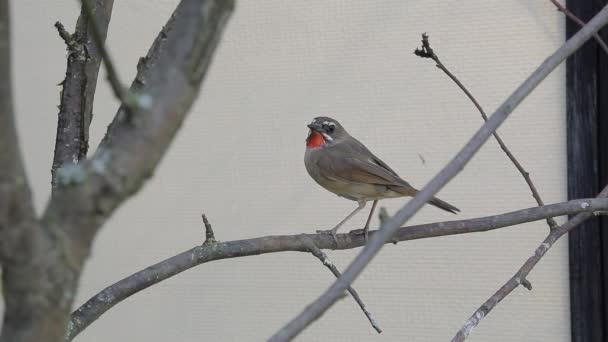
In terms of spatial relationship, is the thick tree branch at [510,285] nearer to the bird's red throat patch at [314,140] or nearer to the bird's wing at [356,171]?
the bird's wing at [356,171]

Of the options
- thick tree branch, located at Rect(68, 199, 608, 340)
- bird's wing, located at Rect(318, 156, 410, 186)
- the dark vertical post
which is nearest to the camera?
thick tree branch, located at Rect(68, 199, 608, 340)

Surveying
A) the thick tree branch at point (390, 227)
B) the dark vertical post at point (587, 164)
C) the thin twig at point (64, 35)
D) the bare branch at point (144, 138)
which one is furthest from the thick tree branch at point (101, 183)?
the dark vertical post at point (587, 164)

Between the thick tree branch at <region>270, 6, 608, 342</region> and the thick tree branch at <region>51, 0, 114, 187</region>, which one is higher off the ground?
the thick tree branch at <region>51, 0, 114, 187</region>

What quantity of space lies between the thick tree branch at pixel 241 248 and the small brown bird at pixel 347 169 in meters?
0.22

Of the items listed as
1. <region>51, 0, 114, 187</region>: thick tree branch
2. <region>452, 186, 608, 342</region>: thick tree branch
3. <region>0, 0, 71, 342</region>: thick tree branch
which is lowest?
<region>452, 186, 608, 342</region>: thick tree branch

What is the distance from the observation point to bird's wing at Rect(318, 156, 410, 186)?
112 cm

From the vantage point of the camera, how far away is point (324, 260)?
783 millimetres

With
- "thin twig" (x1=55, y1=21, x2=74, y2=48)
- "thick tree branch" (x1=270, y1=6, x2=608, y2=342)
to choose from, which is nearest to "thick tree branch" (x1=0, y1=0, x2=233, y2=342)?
"thick tree branch" (x1=270, y1=6, x2=608, y2=342)

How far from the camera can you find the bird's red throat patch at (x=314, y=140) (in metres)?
1.28

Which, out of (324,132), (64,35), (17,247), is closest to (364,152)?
(324,132)

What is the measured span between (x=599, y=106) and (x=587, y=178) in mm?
128

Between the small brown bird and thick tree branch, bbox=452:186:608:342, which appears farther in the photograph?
the small brown bird

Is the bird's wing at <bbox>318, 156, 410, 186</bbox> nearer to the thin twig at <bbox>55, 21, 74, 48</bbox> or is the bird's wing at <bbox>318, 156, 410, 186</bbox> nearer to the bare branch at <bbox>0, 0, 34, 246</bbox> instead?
the thin twig at <bbox>55, 21, 74, 48</bbox>

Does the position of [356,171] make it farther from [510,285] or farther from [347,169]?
[510,285]
